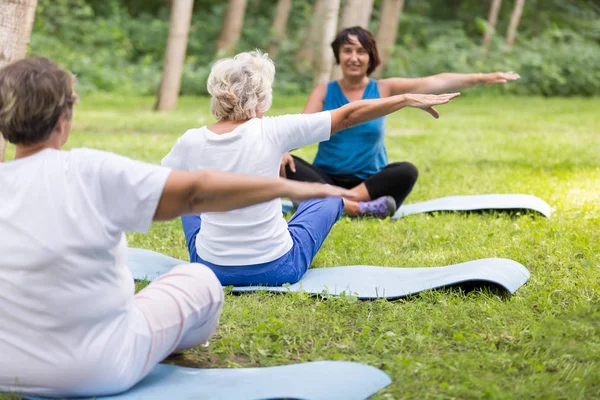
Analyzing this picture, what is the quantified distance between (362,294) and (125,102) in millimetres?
14190

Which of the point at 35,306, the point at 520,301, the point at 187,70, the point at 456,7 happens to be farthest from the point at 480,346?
the point at 456,7

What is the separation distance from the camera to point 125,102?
17438mm

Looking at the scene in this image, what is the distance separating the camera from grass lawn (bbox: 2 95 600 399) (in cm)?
315

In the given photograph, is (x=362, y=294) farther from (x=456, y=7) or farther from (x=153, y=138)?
(x=456, y=7)

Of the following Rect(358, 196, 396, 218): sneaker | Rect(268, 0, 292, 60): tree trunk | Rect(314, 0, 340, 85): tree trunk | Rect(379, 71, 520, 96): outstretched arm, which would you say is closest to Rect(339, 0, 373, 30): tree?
Rect(314, 0, 340, 85): tree trunk

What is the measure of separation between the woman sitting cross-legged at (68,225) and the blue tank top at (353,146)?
13.1ft

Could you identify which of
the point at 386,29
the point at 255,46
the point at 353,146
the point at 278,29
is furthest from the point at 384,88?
the point at 255,46

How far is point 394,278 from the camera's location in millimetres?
4430

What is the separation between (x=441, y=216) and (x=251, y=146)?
261 cm

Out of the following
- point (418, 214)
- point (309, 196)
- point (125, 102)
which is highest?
point (309, 196)

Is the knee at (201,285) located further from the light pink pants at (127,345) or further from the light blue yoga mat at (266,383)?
the light blue yoga mat at (266,383)

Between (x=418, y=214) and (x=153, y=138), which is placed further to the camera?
(x=153, y=138)

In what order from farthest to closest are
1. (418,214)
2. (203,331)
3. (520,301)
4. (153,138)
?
(153,138)
(418,214)
(520,301)
(203,331)

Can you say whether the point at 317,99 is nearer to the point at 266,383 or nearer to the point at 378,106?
the point at 378,106
